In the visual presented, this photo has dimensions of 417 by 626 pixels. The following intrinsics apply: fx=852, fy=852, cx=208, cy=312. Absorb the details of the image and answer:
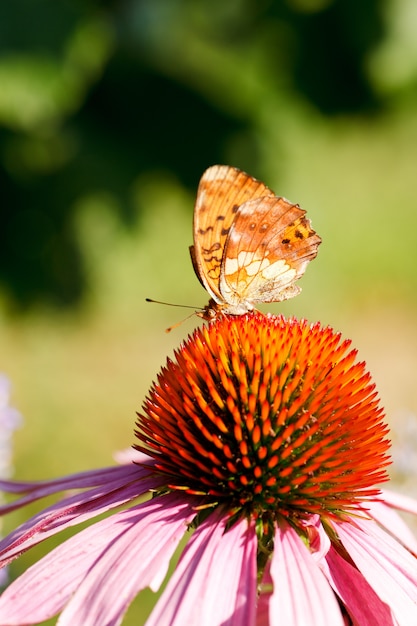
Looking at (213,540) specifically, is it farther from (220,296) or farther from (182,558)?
(220,296)

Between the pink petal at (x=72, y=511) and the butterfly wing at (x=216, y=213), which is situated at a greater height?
the butterfly wing at (x=216, y=213)

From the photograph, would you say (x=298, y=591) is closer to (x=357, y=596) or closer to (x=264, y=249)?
(x=357, y=596)

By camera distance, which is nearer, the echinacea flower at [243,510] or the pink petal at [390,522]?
the echinacea flower at [243,510]

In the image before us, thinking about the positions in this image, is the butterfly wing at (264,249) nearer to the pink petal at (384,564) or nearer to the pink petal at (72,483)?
the pink petal at (72,483)

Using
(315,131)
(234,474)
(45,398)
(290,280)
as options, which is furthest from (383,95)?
(234,474)

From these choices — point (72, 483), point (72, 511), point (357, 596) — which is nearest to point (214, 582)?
point (357, 596)

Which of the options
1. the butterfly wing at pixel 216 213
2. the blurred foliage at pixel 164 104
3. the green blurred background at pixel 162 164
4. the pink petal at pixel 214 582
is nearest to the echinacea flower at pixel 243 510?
the pink petal at pixel 214 582

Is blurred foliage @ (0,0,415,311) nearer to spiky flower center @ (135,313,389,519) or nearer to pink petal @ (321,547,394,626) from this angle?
spiky flower center @ (135,313,389,519)
